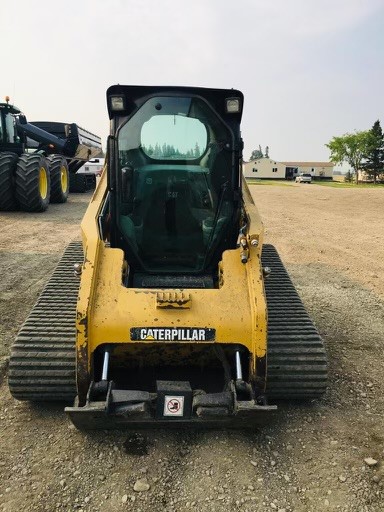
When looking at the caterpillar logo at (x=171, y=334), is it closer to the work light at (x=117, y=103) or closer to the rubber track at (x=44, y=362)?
the rubber track at (x=44, y=362)

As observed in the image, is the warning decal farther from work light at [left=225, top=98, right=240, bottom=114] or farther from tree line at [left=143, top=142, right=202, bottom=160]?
work light at [left=225, top=98, right=240, bottom=114]

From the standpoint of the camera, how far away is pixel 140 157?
13.1 ft

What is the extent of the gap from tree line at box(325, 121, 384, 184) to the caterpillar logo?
70833mm

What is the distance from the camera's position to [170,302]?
10.0ft

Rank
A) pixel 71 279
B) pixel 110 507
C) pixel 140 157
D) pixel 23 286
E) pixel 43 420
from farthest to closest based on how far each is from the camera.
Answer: pixel 23 286 → pixel 71 279 → pixel 140 157 → pixel 43 420 → pixel 110 507

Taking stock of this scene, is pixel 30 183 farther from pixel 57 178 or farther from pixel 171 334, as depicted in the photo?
pixel 171 334

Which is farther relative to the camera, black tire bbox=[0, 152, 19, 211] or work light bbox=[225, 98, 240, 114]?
black tire bbox=[0, 152, 19, 211]

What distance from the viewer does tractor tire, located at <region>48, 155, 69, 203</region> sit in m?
14.4

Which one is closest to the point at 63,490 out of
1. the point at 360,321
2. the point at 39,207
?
the point at 360,321

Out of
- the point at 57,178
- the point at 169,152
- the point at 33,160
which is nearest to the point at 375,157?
the point at 57,178

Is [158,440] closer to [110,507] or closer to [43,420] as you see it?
[110,507]

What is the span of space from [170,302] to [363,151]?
77.3m

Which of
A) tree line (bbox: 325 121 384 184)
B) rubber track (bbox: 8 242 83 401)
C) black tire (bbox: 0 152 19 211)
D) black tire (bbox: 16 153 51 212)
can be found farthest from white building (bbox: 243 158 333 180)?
rubber track (bbox: 8 242 83 401)

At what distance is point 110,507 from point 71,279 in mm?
2440
